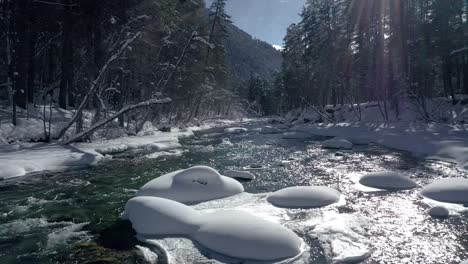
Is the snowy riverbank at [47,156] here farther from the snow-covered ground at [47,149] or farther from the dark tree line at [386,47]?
the dark tree line at [386,47]

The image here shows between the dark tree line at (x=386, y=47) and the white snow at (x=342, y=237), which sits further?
the dark tree line at (x=386, y=47)

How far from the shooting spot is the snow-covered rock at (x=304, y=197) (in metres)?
9.21

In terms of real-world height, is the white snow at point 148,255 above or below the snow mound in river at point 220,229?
below

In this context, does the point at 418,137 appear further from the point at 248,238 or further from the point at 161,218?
the point at 161,218

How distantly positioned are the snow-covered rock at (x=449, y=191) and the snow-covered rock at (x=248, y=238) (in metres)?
5.26

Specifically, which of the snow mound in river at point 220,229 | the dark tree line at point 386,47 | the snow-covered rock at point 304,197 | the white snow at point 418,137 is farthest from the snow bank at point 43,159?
the dark tree line at point 386,47

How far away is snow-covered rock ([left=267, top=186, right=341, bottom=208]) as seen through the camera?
9.21 metres

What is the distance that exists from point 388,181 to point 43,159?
13104 millimetres

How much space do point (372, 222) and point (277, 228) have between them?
2.53 metres

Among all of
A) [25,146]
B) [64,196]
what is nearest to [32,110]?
[25,146]

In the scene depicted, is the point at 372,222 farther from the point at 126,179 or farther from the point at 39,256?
the point at 126,179

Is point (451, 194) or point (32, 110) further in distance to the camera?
point (32, 110)

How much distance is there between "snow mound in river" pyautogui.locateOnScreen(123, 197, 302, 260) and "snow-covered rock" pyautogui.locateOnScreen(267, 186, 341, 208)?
2197mm

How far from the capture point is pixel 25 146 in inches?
644
